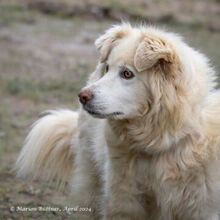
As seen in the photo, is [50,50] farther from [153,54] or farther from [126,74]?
[153,54]

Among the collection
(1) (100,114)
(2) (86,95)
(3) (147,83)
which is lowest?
(1) (100,114)

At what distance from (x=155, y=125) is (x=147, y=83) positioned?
36cm

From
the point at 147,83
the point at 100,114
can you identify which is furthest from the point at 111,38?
the point at 100,114

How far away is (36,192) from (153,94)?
7.62ft

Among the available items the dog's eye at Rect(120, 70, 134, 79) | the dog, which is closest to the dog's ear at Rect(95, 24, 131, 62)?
the dog

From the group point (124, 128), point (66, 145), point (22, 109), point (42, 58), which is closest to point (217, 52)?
point (42, 58)

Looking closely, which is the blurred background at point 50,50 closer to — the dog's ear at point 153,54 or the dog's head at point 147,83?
the dog's head at point 147,83

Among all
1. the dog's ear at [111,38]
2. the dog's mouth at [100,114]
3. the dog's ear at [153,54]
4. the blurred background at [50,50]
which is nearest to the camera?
the dog's ear at [153,54]

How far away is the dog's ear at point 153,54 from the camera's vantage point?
3742 millimetres

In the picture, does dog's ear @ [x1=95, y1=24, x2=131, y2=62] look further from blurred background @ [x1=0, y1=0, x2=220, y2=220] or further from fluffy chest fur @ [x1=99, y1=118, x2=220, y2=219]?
blurred background @ [x1=0, y1=0, x2=220, y2=220]

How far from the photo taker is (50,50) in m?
11.0

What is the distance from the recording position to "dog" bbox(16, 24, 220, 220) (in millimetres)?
3830

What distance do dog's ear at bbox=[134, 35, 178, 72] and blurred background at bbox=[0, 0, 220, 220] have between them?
7.04ft

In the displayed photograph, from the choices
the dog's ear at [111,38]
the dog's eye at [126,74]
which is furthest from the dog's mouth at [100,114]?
the dog's ear at [111,38]
